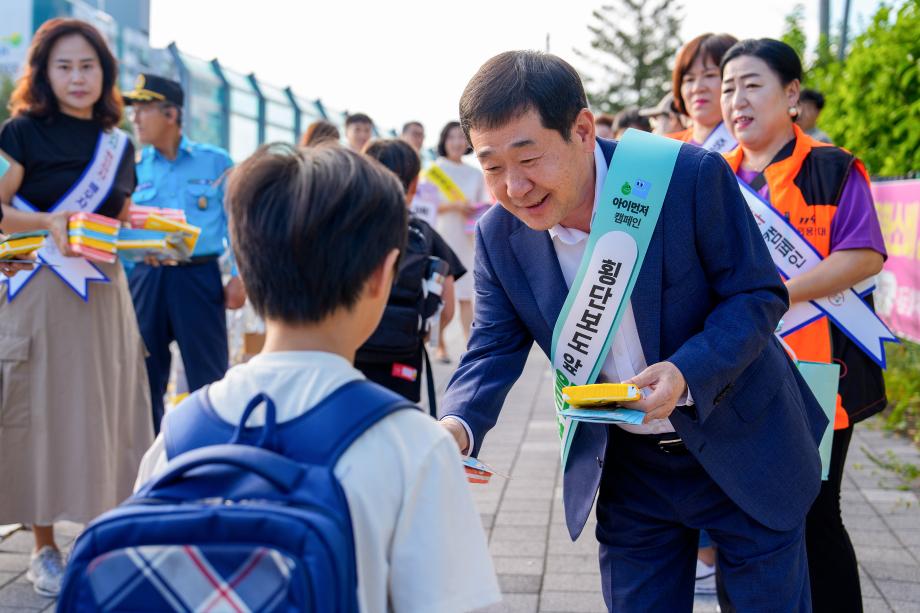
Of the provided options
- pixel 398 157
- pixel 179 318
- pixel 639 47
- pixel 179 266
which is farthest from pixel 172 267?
pixel 639 47

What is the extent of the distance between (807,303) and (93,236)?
2681mm

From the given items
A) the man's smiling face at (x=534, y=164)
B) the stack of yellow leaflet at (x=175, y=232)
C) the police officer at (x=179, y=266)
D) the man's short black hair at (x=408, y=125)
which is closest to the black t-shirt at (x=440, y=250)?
the stack of yellow leaflet at (x=175, y=232)

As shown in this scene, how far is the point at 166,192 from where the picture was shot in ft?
18.8

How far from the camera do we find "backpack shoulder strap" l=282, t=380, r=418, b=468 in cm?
151

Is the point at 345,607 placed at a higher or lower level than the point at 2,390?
higher

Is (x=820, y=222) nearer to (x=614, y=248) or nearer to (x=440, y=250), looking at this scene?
(x=614, y=248)

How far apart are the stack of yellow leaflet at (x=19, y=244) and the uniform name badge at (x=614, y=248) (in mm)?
2044

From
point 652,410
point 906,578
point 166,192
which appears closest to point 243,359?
point 166,192

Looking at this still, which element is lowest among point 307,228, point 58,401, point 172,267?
point 58,401

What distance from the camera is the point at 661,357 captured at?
240 cm

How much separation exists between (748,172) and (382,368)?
66.9 inches

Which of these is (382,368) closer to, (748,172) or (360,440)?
(748,172)

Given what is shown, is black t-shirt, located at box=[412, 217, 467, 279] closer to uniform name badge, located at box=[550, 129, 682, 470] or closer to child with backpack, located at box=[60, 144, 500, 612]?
uniform name badge, located at box=[550, 129, 682, 470]

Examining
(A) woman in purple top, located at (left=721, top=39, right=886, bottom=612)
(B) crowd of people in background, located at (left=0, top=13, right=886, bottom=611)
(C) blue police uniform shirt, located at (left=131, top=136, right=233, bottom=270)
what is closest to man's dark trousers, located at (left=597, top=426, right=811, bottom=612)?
(B) crowd of people in background, located at (left=0, top=13, right=886, bottom=611)
